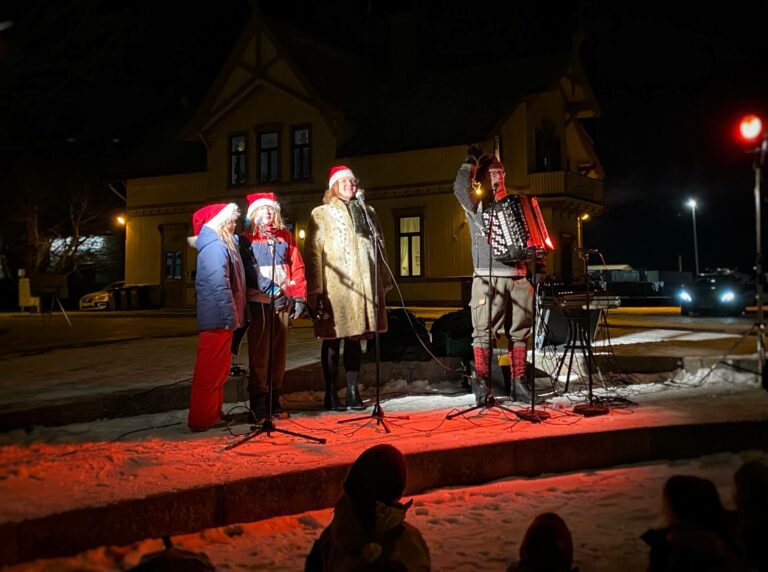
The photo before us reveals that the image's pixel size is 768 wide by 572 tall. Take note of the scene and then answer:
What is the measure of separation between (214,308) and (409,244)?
1950cm

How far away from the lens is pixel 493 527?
3717mm

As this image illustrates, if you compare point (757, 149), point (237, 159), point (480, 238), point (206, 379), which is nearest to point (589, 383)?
point (480, 238)

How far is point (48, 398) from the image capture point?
5734mm

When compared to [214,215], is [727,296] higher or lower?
lower

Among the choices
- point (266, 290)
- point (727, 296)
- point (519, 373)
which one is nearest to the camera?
point (266, 290)

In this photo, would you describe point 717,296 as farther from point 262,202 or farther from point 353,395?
point 262,202

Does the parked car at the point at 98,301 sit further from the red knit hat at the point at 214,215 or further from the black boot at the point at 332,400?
the red knit hat at the point at 214,215

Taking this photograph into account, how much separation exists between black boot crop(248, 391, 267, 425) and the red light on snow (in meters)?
5.11

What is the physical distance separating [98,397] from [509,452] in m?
3.57

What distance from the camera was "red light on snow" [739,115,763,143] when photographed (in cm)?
623

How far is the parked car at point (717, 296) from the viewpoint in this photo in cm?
1908

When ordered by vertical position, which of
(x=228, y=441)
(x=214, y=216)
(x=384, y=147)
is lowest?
(x=228, y=441)

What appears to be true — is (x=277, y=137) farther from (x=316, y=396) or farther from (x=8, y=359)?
(x=316, y=396)

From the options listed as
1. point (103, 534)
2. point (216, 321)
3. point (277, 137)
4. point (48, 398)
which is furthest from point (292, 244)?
point (277, 137)
